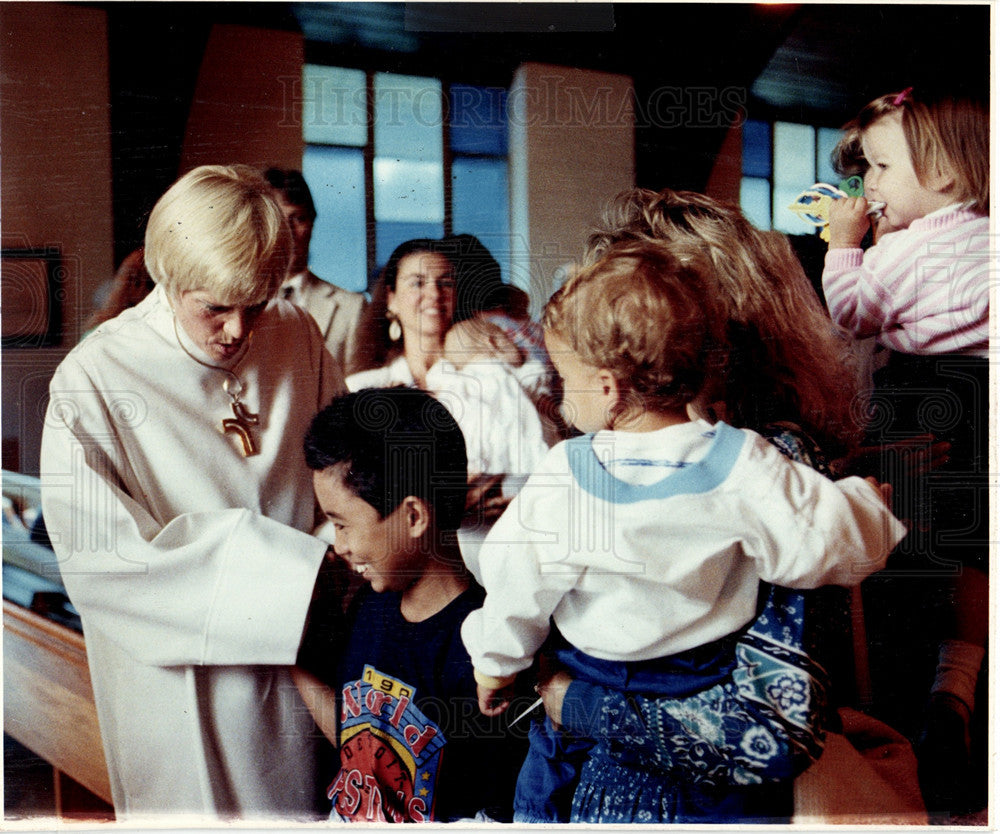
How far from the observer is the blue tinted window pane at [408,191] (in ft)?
4.43

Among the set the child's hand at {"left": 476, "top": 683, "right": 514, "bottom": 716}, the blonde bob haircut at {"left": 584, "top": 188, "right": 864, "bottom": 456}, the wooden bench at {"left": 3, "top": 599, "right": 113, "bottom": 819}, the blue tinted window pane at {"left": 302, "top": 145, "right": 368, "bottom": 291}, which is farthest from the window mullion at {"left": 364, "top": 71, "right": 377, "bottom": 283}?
the wooden bench at {"left": 3, "top": 599, "right": 113, "bottom": 819}

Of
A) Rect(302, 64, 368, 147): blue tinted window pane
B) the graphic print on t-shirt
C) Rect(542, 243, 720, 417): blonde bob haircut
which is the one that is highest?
Rect(302, 64, 368, 147): blue tinted window pane

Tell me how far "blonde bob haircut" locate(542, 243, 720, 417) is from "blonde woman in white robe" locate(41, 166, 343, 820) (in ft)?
1.45

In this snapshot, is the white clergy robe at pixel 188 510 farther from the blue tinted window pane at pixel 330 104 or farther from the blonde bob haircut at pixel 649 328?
the blonde bob haircut at pixel 649 328

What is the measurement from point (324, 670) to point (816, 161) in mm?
1200

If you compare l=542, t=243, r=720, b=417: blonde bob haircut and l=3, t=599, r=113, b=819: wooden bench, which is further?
l=3, t=599, r=113, b=819: wooden bench

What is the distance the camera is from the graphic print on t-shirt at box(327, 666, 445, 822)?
1.37m

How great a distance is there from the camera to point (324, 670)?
1.38m

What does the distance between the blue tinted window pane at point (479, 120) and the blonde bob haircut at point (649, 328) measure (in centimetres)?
29

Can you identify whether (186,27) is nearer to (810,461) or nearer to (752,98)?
(752,98)

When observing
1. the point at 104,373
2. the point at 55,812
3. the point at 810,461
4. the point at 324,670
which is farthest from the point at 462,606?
the point at 55,812

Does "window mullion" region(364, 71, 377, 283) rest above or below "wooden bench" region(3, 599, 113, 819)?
above

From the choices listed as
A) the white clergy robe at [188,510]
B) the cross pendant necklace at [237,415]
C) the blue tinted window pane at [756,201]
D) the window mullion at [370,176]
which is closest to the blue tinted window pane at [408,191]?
the window mullion at [370,176]

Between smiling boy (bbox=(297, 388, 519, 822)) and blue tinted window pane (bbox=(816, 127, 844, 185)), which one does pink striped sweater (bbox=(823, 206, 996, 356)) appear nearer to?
blue tinted window pane (bbox=(816, 127, 844, 185))
